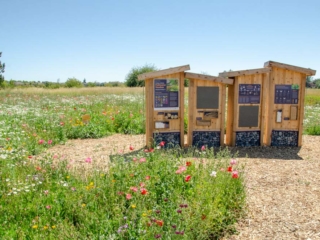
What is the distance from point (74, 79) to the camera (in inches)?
1848

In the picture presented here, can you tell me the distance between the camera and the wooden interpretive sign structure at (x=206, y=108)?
811 cm

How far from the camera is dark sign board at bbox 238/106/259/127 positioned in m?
8.34

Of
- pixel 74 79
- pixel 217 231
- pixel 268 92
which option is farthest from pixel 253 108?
pixel 74 79

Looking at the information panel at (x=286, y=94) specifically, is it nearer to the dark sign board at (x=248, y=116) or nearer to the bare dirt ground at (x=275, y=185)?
the dark sign board at (x=248, y=116)

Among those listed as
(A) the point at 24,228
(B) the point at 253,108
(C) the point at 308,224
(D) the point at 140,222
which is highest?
(B) the point at 253,108

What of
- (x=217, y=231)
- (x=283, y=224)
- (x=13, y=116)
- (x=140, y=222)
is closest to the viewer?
(x=140, y=222)

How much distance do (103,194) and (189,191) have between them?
1.17 meters

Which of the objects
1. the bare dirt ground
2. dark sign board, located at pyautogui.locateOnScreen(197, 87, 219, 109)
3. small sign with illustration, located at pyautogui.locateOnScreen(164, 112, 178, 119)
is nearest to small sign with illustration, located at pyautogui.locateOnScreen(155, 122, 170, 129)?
small sign with illustration, located at pyautogui.locateOnScreen(164, 112, 178, 119)

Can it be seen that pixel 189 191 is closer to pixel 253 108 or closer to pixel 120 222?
Result: pixel 120 222

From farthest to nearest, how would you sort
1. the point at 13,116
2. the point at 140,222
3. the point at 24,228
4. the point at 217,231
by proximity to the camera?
the point at 13,116, the point at 217,231, the point at 24,228, the point at 140,222

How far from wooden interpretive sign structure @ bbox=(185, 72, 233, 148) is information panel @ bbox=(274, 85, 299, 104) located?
145cm

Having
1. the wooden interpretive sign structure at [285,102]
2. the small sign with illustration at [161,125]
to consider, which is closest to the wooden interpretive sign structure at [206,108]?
the small sign with illustration at [161,125]

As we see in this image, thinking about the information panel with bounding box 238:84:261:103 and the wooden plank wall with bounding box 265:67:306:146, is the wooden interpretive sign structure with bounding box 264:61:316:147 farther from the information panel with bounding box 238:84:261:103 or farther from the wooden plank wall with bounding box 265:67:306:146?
the information panel with bounding box 238:84:261:103

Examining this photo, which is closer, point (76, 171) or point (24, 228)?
point (24, 228)
